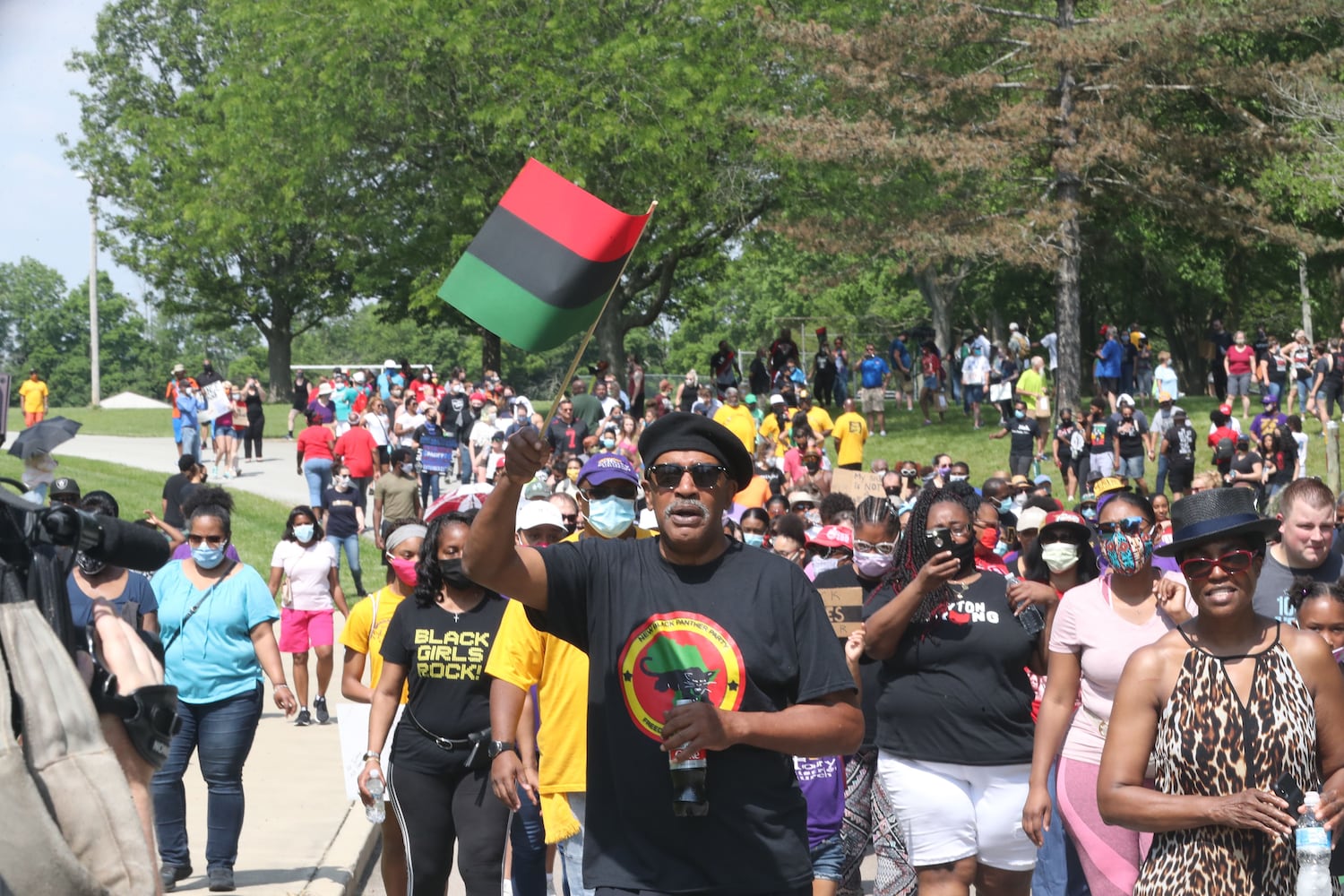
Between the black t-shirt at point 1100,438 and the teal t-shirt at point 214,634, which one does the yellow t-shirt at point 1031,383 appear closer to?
the black t-shirt at point 1100,438

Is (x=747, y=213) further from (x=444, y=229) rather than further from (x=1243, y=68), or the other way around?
(x=1243, y=68)

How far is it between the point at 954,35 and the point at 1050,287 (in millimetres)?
26951

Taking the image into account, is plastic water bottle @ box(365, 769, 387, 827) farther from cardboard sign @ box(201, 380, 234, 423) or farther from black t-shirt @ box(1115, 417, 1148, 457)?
cardboard sign @ box(201, 380, 234, 423)

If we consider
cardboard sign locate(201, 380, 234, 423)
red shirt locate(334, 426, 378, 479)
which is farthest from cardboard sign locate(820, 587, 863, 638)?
cardboard sign locate(201, 380, 234, 423)

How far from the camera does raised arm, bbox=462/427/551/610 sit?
3783mm

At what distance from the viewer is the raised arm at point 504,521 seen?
12.4 ft

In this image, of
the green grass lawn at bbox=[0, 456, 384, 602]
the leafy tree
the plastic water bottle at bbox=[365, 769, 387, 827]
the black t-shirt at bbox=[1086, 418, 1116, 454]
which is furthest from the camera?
the leafy tree

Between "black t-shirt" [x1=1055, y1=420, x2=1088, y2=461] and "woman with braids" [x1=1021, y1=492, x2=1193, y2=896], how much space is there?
19799mm

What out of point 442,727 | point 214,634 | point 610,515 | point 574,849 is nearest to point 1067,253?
point 214,634

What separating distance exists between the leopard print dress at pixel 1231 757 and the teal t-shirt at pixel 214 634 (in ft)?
17.3

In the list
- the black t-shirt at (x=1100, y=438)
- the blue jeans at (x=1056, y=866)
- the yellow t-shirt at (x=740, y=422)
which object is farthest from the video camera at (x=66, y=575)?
the black t-shirt at (x=1100, y=438)

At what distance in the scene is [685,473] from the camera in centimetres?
422

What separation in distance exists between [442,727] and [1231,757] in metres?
3.38

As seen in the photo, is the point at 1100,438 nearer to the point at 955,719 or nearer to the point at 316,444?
the point at 316,444
